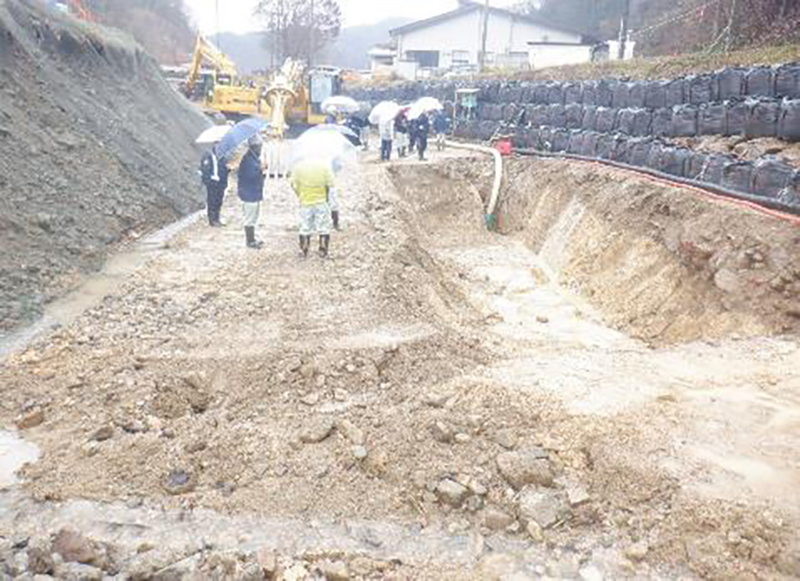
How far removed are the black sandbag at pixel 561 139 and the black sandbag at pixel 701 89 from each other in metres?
3.36

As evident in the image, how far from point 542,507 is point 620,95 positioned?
11020mm

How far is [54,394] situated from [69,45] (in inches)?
396

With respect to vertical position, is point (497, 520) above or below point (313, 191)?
below

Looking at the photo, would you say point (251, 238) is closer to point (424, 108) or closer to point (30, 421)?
point (30, 421)

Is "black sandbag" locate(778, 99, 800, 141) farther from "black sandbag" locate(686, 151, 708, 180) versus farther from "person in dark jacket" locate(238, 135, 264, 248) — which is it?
"person in dark jacket" locate(238, 135, 264, 248)

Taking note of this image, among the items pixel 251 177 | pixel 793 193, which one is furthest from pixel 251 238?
pixel 793 193

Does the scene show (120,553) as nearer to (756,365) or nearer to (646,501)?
(646,501)

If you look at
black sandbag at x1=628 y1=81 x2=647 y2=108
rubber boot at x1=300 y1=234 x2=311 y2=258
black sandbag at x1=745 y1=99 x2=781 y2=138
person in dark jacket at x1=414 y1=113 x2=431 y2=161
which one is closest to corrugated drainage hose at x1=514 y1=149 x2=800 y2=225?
black sandbag at x1=745 y1=99 x2=781 y2=138

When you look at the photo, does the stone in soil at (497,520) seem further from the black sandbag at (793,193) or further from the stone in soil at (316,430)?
the black sandbag at (793,193)

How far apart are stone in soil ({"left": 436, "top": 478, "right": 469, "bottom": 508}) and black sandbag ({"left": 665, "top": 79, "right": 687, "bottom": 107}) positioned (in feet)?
31.3

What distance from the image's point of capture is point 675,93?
11.7 metres

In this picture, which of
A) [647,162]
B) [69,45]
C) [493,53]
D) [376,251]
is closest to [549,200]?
[647,162]

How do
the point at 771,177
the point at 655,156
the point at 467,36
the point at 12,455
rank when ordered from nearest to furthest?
the point at 12,455, the point at 771,177, the point at 655,156, the point at 467,36

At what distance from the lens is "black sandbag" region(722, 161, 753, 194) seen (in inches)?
347
